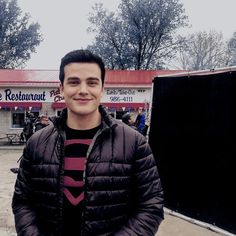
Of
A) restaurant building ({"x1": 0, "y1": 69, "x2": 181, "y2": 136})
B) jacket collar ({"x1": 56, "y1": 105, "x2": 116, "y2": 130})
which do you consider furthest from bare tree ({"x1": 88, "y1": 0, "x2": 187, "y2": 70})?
jacket collar ({"x1": 56, "y1": 105, "x2": 116, "y2": 130})

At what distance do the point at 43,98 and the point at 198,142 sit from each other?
1561cm

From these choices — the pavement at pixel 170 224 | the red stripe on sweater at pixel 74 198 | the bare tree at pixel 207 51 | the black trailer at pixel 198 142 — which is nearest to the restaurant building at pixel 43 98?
the pavement at pixel 170 224

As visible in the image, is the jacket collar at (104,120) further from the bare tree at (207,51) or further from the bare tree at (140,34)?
the bare tree at (207,51)

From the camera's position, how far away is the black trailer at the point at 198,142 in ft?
13.8

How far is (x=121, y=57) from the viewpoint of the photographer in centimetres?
3656

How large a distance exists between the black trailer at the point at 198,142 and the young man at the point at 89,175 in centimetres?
236

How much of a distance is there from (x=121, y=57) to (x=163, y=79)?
32.0 metres

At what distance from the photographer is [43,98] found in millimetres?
19234

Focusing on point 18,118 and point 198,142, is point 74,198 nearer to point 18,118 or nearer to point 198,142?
point 198,142

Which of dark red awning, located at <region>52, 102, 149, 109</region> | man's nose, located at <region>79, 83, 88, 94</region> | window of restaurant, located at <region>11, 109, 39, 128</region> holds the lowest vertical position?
window of restaurant, located at <region>11, 109, 39, 128</region>

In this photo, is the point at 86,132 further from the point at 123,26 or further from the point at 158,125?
the point at 123,26

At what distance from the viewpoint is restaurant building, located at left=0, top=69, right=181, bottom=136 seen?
62.2ft

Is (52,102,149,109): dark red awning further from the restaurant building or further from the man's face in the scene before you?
the man's face

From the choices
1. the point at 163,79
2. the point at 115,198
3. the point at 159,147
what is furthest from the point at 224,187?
the point at 115,198
